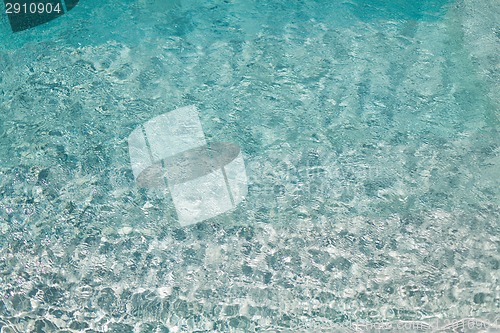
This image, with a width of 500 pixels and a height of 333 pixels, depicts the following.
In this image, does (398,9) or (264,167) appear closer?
(264,167)

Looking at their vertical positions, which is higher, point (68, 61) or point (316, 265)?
point (68, 61)

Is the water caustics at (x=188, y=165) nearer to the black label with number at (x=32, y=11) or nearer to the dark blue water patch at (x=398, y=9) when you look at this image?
the black label with number at (x=32, y=11)

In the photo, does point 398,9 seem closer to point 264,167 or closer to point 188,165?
point 264,167

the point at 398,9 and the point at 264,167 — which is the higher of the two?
the point at 398,9

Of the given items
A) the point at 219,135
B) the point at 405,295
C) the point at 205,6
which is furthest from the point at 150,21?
the point at 405,295

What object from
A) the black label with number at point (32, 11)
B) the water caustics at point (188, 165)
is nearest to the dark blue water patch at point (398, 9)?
→ the water caustics at point (188, 165)

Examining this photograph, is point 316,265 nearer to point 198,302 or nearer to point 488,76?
point 198,302

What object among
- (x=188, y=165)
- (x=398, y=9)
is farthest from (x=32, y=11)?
(x=398, y=9)

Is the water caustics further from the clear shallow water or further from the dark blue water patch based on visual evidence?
the dark blue water patch
